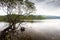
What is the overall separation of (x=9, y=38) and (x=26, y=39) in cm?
24

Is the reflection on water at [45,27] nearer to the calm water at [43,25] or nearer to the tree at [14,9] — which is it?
the calm water at [43,25]

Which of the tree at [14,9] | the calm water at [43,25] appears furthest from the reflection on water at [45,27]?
the tree at [14,9]

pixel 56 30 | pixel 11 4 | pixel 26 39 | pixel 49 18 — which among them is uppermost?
pixel 11 4

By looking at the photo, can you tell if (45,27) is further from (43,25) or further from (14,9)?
(14,9)

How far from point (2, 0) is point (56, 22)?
838 millimetres

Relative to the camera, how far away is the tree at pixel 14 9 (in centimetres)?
204

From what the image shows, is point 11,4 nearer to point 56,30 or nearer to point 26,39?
point 26,39

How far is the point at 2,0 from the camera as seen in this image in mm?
2025

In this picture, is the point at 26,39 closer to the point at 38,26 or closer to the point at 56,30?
the point at 38,26

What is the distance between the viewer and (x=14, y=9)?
6.75ft

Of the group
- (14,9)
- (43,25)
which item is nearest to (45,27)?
(43,25)

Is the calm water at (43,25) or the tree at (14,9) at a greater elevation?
the tree at (14,9)

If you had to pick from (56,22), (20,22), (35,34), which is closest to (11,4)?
(20,22)

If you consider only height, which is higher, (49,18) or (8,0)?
(8,0)
